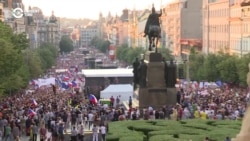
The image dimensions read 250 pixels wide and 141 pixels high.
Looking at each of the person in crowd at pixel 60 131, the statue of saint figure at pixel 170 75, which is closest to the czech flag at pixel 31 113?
the person in crowd at pixel 60 131

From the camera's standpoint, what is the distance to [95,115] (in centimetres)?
3344

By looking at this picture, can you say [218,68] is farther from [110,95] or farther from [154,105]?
[154,105]

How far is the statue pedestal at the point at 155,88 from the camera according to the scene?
120 feet

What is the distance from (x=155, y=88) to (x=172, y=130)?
9591 millimetres

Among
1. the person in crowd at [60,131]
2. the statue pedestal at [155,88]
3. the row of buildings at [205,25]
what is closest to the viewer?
the person in crowd at [60,131]

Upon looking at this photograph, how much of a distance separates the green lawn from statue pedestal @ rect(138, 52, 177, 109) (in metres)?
5.94

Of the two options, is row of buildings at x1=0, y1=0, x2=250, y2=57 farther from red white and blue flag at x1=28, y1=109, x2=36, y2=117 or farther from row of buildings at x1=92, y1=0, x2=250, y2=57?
red white and blue flag at x1=28, y1=109, x2=36, y2=117

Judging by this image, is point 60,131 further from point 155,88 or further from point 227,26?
point 227,26

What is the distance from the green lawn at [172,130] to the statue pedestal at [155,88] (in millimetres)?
5943

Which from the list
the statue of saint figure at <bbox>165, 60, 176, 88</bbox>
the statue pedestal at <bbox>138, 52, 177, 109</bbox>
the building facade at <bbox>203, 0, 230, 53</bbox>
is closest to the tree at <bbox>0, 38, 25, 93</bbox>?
the statue pedestal at <bbox>138, 52, 177, 109</bbox>

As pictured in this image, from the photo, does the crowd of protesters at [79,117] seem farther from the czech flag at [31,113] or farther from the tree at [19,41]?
the tree at [19,41]

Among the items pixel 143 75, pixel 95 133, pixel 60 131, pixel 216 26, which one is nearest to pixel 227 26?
pixel 216 26

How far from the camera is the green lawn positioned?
24.8 metres

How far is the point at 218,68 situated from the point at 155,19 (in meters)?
43.5
